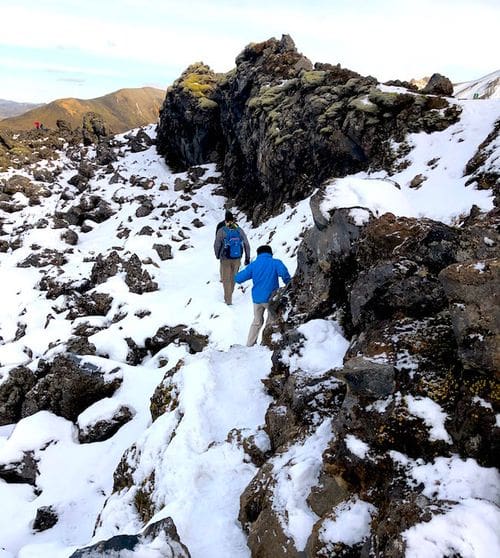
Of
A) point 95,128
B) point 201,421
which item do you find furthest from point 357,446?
point 95,128

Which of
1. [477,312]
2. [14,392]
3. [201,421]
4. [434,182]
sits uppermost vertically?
[477,312]

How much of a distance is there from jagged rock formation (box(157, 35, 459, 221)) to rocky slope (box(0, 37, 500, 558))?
0.39 m

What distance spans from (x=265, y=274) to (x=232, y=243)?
5.02 metres

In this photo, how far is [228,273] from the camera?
58.5ft

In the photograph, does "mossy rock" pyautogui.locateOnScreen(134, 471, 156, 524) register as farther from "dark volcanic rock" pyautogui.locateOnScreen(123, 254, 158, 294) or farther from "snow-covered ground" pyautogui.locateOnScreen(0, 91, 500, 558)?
"dark volcanic rock" pyautogui.locateOnScreen(123, 254, 158, 294)

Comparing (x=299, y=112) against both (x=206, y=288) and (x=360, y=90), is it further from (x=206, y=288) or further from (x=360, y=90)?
(x=206, y=288)

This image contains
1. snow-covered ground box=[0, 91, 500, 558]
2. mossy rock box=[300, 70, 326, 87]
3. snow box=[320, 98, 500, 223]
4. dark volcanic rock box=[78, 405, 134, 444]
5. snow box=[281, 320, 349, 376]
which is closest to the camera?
snow-covered ground box=[0, 91, 500, 558]

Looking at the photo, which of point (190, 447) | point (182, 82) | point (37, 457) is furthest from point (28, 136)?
point (190, 447)

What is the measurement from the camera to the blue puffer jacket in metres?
12.2

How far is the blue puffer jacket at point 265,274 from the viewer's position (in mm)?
12156

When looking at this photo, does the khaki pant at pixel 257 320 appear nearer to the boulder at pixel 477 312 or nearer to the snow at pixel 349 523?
the boulder at pixel 477 312

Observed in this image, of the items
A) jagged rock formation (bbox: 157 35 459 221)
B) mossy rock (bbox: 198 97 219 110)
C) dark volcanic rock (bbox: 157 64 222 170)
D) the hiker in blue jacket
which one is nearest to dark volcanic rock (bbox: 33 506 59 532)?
the hiker in blue jacket

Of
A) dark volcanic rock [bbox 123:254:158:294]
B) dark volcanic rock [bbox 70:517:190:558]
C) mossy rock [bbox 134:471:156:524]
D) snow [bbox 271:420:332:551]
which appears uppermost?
snow [bbox 271:420:332:551]

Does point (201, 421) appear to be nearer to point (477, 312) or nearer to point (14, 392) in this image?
point (477, 312)
